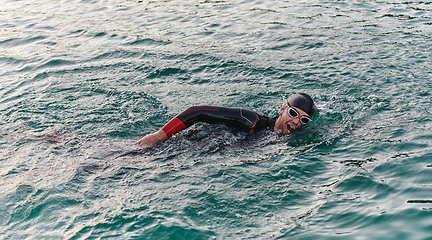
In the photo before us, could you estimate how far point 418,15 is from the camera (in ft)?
38.1

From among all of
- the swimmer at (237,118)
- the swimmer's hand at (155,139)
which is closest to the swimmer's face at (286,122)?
the swimmer at (237,118)

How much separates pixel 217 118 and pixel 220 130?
0.44 m

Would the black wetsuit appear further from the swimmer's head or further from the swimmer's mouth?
the swimmer's head

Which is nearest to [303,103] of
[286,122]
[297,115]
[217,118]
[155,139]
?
[297,115]

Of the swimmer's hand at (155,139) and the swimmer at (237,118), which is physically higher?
the swimmer at (237,118)

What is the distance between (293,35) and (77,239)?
8.97 meters

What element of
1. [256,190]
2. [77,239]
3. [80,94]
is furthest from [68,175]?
[80,94]

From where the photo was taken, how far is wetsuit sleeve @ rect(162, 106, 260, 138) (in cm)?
563

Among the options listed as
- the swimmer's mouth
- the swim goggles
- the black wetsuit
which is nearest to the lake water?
the swimmer's mouth

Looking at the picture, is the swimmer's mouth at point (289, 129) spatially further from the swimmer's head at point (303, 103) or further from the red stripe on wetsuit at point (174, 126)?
the red stripe on wetsuit at point (174, 126)

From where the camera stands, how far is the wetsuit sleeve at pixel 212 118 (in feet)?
18.5

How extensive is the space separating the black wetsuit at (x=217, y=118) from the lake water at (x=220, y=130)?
0.25 m

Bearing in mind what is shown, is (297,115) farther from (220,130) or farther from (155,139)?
(155,139)

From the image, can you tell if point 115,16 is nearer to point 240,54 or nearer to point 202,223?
point 240,54
